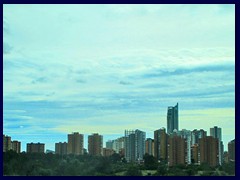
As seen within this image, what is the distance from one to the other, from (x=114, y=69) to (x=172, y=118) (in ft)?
1.84

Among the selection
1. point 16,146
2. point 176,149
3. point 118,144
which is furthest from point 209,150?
point 16,146

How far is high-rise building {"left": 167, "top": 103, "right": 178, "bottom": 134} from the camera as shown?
3.43 meters

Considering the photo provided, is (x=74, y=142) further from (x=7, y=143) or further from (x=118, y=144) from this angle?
(x=7, y=143)

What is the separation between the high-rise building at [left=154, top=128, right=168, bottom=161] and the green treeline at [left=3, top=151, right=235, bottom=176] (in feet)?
0.17

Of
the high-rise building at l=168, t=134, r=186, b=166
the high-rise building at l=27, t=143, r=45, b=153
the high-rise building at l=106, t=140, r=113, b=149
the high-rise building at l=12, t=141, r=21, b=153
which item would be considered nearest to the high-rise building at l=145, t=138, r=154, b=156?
the high-rise building at l=168, t=134, r=186, b=166

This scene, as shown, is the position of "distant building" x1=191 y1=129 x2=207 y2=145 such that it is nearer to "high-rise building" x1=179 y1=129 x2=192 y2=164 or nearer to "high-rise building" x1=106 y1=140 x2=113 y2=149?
"high-rise building" x1=179 y1=129 x2=192 y2=164

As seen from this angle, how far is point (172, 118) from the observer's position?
344 cm

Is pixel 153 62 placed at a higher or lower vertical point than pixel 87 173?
higher

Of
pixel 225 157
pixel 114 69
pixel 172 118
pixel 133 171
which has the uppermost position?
pixel 114 69

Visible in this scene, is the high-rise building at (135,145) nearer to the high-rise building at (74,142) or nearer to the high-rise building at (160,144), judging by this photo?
the high-rise building at (160,144)

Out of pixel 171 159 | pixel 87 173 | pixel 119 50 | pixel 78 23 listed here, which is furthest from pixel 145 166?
pixel 78 23

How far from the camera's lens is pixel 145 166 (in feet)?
11.1
